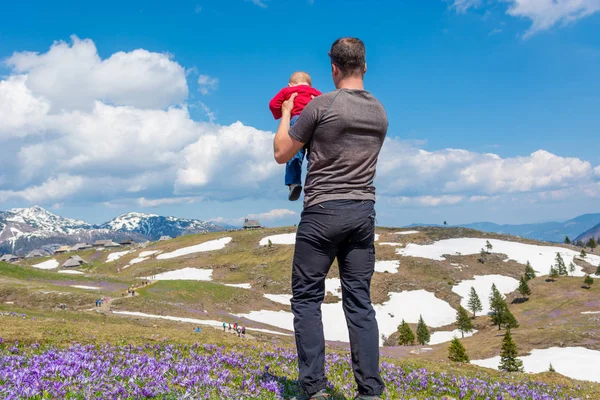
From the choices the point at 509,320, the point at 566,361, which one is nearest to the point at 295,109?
the point at 566,361

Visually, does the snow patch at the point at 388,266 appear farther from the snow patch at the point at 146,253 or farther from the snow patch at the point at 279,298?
the snow patch at the point at 146,253

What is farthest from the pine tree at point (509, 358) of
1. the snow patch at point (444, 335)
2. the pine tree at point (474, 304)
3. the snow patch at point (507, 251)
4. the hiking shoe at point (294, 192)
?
the snow patch at point (507, 251)

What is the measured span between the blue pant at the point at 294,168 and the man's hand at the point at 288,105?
0.42 feet

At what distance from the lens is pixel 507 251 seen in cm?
12962

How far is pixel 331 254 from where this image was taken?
5043 mm

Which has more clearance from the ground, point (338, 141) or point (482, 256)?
point (338, 141)

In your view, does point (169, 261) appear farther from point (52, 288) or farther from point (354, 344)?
point (354, 344)

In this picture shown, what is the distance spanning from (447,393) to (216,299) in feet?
221

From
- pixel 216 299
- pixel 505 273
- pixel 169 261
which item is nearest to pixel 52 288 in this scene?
pixel 216 299

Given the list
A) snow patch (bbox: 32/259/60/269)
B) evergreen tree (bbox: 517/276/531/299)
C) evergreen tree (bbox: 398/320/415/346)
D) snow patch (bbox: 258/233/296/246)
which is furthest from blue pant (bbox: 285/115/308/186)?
snow patch (bbox: 32/259/60/269)

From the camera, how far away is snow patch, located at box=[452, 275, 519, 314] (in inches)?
3631

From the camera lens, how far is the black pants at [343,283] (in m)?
4.87

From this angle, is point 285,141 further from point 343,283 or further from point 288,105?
point 343,283

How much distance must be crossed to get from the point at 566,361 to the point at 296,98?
176 feet
